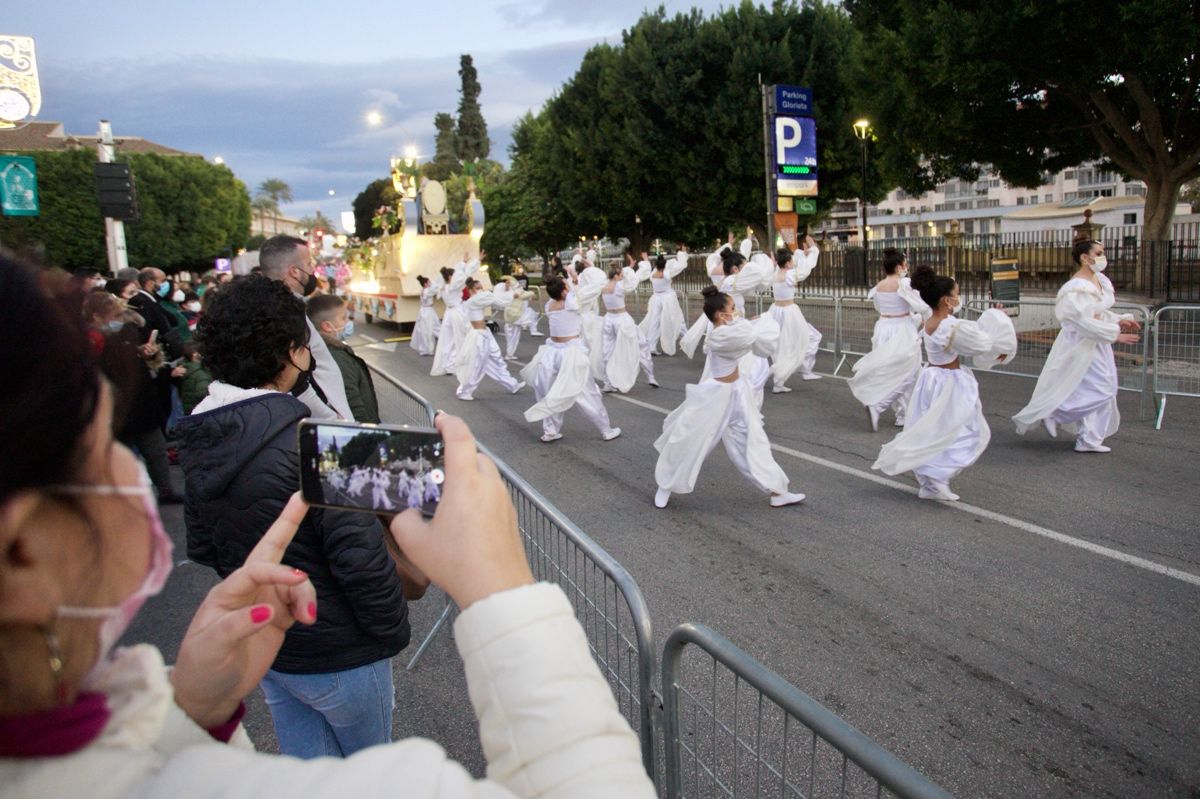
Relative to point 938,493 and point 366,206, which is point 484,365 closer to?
point 938,493

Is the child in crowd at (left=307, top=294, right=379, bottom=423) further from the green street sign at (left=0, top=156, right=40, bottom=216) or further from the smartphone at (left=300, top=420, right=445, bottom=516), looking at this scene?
the green street sign at (left=0, top=156, right=40, bottom=216)

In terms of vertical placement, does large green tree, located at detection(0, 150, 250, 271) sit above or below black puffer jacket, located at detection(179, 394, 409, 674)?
above

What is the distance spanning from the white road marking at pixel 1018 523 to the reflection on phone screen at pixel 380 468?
5.31m

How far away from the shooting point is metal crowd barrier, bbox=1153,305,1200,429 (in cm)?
884

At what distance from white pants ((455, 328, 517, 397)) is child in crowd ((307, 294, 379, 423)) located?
27.3 ft

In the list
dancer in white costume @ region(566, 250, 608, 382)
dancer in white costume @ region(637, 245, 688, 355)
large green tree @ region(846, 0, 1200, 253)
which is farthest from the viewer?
dancer in white costume @ region(637, 245, 688, 355)

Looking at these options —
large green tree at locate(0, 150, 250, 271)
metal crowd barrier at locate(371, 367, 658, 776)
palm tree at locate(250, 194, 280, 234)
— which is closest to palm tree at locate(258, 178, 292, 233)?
palm tree at locate(250, 194, 280, 234)

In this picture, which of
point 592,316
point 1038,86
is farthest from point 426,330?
point 1038,86

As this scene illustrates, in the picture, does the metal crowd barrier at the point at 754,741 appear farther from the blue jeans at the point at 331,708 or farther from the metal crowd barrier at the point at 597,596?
Answer: the blue jeans at the point at 331,708

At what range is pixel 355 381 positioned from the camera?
4.48 metres

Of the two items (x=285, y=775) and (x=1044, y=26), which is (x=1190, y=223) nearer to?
(x=1044, y=26)

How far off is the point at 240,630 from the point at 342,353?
332cm

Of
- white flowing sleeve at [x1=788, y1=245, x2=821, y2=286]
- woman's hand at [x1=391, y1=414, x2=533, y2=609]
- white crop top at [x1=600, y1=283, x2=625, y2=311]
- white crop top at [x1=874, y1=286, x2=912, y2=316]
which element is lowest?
woman's hand at [x1=391, y1=414, x2=533, y2=609]

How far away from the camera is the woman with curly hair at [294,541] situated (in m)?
2.32
